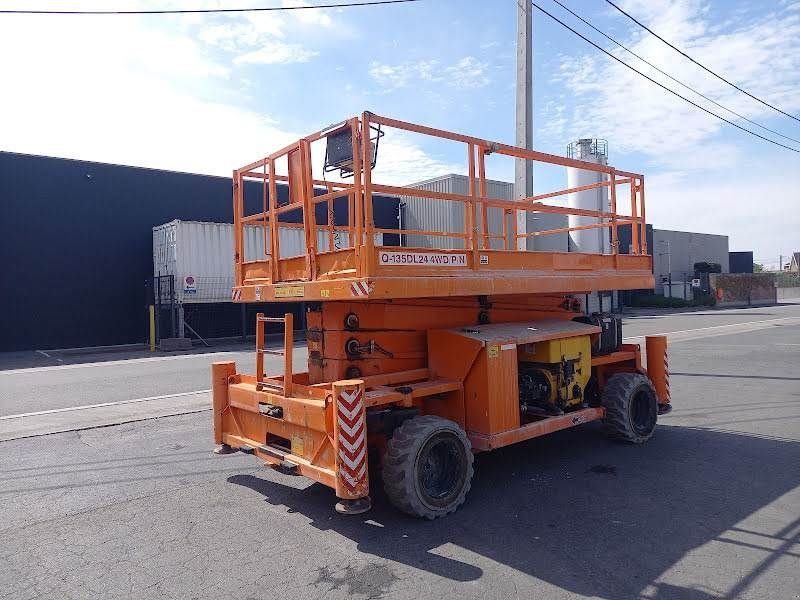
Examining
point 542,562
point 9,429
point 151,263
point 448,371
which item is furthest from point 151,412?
point 151,263

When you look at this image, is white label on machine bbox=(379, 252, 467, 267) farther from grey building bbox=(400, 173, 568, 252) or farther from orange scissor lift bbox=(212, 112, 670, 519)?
grey building bbox=(400, 173, 568, 252)

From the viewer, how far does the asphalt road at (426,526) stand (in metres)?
3.88

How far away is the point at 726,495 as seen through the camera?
5.32 m

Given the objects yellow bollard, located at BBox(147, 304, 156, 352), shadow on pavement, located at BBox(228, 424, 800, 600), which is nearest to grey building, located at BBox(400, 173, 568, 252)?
yellow bollard, located at BBox(147, 304, 156, 352)

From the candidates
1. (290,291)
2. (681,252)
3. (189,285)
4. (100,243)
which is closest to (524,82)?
(290,291)

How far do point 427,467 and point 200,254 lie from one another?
1883cm

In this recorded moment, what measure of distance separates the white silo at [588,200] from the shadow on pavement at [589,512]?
3.30 m

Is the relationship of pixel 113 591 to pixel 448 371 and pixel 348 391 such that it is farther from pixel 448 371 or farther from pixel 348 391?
pixel 448 371

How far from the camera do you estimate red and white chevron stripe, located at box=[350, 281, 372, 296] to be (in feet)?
15.4

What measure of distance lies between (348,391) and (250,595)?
1.49 meters

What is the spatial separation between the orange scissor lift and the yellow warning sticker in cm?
2

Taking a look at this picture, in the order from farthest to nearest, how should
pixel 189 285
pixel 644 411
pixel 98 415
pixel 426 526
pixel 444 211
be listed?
pixel 444 211 → pixel 189 285 → pixel 98 415 → pixel 644 411 → pixel 426 526

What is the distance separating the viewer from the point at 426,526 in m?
4.80

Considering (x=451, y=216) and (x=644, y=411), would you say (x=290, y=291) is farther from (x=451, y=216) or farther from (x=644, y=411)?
(x=451, y=216)
